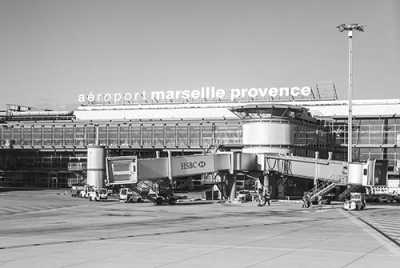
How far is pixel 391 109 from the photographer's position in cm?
13700

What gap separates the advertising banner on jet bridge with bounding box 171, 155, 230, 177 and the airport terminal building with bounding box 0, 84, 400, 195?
44.7 ft

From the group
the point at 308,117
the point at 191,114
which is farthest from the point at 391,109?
the point at 191,114

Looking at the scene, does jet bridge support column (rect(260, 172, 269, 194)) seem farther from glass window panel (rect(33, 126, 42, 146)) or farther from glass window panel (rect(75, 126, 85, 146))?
glass window panel (rect(33, 126, 42, 146))

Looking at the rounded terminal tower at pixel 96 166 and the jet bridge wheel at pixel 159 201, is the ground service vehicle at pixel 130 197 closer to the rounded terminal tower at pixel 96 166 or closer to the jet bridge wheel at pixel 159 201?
the jet bridge wheel at pixel 159 201

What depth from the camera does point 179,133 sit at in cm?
13950

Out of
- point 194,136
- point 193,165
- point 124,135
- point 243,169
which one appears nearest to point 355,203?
point 243,169

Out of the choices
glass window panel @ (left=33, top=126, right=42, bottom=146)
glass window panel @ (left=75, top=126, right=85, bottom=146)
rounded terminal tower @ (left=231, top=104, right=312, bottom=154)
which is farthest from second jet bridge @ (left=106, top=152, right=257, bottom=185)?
glass window panel @ (left=33, top=126, right=42, bottom=146)

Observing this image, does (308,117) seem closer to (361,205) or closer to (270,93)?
(270,93)

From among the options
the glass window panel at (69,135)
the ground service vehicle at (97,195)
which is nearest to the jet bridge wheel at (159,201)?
the ground service vehicle at (97,195)

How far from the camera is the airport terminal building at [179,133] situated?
134 m

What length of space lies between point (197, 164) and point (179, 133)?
39811 mm

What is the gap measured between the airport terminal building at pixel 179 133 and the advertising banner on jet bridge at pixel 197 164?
13.6 meters

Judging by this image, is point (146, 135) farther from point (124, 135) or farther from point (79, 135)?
point (79, 135)

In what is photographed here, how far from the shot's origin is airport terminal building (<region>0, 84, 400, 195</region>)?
134 metres
